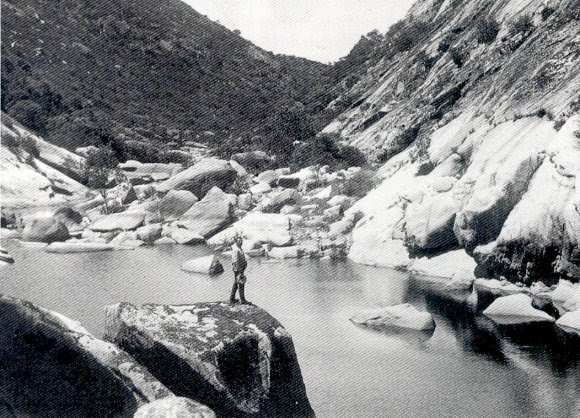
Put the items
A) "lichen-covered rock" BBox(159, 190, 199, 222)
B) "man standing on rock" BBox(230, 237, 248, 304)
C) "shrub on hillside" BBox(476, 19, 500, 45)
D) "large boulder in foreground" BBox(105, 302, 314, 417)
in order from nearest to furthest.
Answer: "large boulder in foreground" BBox(105, 302, 314, 417) < "man standing on rock" BBox(230, 237, 248, 304) < "lichen-covered rock" BBox(159, 190, 199, 222) < "shrub on hillside" BBox(476, 19, 500, 45)

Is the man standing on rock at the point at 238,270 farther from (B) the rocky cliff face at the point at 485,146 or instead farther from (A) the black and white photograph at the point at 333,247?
(B) the rocky cliff face at the point at 485,146

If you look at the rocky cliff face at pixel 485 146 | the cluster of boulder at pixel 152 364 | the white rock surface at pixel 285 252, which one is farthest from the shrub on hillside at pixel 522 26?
the cluster of boulder at pixel 152 364

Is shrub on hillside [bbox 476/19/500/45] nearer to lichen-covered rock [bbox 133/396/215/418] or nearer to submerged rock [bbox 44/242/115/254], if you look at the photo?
submerged rock [bbox 44/242/115/254]

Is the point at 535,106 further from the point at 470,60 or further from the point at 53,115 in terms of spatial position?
the point at 53,115

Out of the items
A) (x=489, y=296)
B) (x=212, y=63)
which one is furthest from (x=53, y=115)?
(x=489, y=296)

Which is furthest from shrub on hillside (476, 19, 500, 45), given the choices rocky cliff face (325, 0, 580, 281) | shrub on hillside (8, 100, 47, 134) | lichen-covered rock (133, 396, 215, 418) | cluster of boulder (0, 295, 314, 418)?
shrub on hillside (8, 100, 47, 134)
